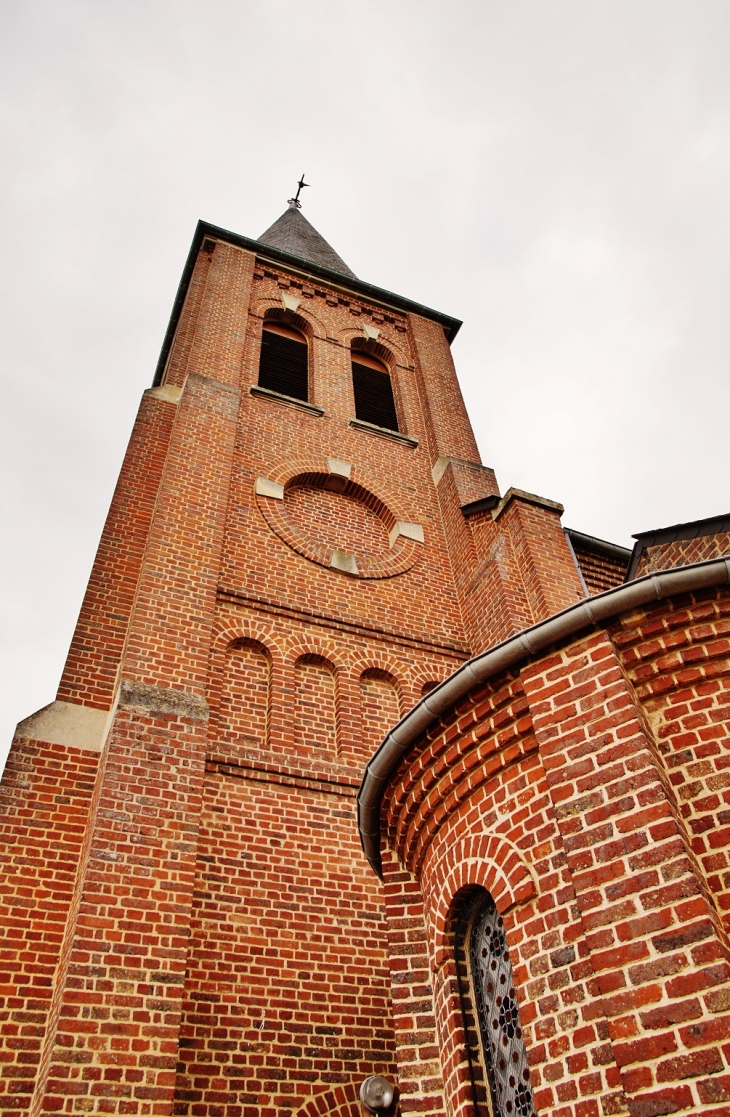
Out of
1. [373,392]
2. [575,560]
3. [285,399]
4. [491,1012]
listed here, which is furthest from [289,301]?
[491,1012]

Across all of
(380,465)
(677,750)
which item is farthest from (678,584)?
(380,465)

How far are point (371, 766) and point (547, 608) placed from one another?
4.28m

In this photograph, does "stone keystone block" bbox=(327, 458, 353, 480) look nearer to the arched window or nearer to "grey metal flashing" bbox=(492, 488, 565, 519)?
"grey metal flashing" bbox=(492, 488, 565, 519)

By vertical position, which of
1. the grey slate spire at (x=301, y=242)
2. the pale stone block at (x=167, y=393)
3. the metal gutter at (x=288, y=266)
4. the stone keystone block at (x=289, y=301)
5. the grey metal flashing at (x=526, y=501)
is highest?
the grey slate spire at (x=301, y=242)

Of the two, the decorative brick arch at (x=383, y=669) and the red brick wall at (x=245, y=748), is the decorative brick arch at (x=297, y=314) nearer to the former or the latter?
the red brick wall at (x=245, y=748)

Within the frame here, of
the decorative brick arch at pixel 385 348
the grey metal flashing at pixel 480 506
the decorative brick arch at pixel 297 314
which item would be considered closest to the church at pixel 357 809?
the grey metal flashing at pixel 480 506

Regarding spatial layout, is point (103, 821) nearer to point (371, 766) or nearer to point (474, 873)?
point (371, 766)

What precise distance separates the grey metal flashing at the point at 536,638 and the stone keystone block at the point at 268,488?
5.61 m

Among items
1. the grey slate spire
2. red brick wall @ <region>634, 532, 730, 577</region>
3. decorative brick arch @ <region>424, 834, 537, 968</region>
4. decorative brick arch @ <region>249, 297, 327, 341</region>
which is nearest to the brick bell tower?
decorative brick arch @ <region>249, 297, 327, 341</region>

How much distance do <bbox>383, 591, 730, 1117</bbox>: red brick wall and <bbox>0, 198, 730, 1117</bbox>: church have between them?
14 millimetres

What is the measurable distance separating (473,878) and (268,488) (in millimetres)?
6750

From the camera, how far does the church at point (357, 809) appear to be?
397cm

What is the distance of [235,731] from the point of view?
7.94 meters

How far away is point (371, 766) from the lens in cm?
564
